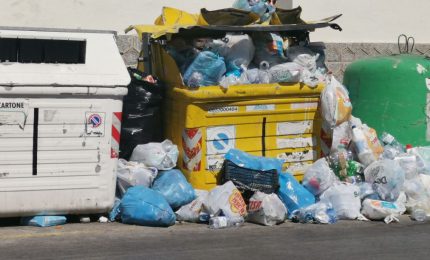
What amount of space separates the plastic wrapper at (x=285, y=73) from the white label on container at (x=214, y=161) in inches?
34.2

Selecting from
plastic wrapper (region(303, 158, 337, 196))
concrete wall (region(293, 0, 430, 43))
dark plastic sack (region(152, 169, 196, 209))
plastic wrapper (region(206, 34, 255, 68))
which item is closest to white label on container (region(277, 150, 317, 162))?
plastic wrapper (region(303, 158, 337, 196))

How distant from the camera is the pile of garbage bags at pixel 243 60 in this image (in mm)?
5930

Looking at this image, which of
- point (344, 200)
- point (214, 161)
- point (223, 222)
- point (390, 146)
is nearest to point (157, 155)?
point (214, 161)

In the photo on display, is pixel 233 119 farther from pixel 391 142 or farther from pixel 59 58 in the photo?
pixel 391 142

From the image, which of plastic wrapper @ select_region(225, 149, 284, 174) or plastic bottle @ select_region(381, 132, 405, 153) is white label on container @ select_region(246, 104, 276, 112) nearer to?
plastic wrapper @ select_region(225, 149, 284, 174)

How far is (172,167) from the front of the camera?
5922 millimetres

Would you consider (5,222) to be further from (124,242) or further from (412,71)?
(412,71)

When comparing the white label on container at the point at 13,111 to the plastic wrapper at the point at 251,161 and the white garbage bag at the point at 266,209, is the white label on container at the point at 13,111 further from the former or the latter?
the white garbage bag at the point at 266,209

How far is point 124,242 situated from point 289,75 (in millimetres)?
2250

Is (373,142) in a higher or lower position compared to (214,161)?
higher

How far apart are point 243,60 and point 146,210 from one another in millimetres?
1762

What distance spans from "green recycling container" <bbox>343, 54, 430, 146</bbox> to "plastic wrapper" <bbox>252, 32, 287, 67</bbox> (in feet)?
4.19

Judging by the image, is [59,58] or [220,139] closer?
[59,58]

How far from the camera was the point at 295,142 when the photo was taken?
6.31 meters
